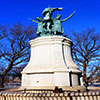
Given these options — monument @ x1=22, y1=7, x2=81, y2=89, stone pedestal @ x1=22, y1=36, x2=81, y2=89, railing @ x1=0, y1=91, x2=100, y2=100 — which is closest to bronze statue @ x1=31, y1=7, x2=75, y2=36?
monument @ x1=22, y1=7, x2=81, y2=89

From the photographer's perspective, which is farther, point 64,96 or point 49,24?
point 49,24

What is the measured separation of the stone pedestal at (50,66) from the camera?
9.90 meters

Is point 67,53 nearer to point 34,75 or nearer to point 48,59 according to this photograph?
point 48,59

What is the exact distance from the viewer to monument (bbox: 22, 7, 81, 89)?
32.5 feet

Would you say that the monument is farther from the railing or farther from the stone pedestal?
the railing

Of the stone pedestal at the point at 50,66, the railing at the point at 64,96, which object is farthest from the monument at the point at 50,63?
the railing at the point at 64,96

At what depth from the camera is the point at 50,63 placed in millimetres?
10523

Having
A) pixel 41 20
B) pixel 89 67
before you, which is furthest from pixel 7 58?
pixel 89 67

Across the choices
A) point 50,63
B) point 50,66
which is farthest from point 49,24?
point 50,66

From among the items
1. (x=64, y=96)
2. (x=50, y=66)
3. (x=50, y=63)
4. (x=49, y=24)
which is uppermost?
(x=49, y=24)

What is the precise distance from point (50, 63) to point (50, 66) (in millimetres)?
308

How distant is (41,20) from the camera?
12938 mm

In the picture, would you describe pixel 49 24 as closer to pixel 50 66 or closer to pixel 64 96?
pixel 50 66

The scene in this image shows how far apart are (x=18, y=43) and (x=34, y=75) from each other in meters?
12.5
